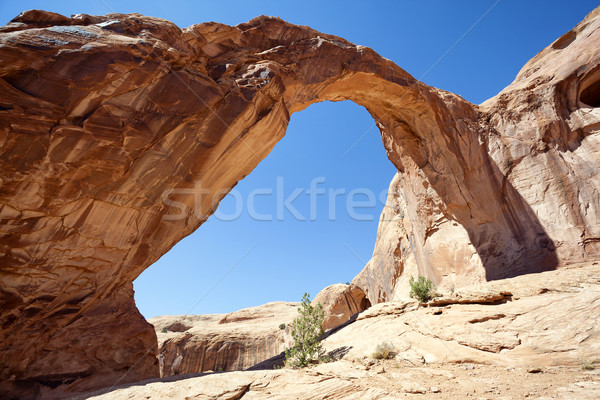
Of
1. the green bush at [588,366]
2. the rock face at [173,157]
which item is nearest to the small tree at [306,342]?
the rock face at [173,157]

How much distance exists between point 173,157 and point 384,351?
868 centimetres

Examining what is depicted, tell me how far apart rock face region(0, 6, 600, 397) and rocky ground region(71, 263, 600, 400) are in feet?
11.4

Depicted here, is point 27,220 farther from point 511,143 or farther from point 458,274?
point 511,143

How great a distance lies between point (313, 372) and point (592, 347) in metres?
5.87

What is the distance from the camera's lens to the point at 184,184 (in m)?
11.1

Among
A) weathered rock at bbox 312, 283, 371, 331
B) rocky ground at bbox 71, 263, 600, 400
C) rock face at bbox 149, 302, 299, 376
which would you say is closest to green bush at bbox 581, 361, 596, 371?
rocky ground at bbox 71, 263, 600, 400

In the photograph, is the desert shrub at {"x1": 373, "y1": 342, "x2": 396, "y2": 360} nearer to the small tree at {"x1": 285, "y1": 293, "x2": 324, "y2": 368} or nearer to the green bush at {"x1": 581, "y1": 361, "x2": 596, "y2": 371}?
the small tree at {"x1": 285, "y1": 293, "x2": 324, "y2": 368}

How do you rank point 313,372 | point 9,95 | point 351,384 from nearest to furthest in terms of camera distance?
1. point 351,384
2. point 313,372
3. point 9,95

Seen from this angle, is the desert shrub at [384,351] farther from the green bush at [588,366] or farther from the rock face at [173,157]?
the rock face at [173,157]

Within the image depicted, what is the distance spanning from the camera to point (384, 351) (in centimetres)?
775

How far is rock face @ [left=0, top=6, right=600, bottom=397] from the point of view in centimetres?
862

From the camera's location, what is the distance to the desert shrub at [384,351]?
7676mm

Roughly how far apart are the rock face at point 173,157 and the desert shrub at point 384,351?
7.56 m

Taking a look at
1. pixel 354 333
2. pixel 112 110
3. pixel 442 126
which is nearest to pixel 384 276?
pixel 442 126
